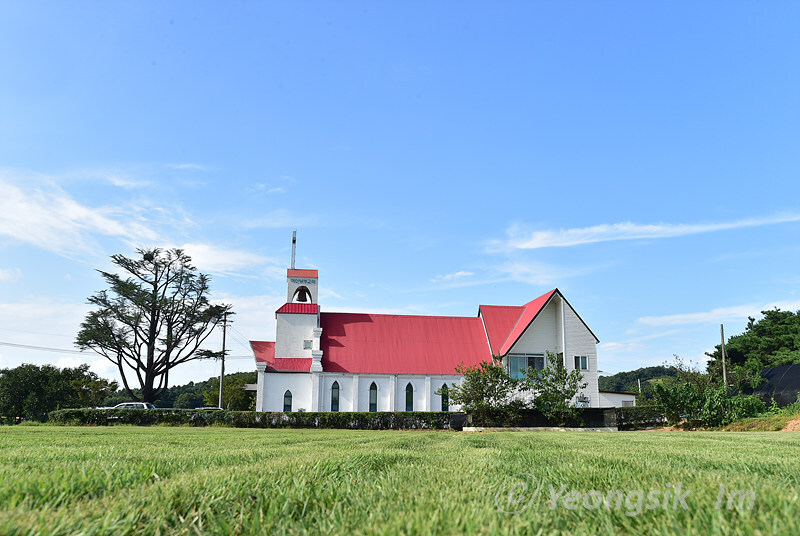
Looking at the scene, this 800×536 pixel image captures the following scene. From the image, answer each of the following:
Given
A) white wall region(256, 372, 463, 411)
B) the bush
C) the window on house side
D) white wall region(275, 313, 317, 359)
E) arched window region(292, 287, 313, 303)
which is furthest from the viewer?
arched window region(292, 287, 313, 303)

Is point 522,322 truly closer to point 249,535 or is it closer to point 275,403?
point 275,403

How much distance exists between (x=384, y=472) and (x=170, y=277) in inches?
2273

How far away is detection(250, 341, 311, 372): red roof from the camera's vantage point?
43.8 meters

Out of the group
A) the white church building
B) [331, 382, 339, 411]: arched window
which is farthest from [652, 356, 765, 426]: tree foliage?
[331, 382, 339, 411]: arched window

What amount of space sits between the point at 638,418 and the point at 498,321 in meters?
13.9

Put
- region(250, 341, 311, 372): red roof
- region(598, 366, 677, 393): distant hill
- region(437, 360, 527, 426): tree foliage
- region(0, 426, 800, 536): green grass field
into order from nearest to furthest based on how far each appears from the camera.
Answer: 1. region(0, 426, 800, 536): green grass field
2. region(437, 360, 527, 426): tree foliage
3. region(250, 341, 311, 372): red roof
4. region(598, 366, 677, 393): distant hill

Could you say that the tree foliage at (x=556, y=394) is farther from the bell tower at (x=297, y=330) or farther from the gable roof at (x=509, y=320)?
the bell tower at (x=297, y=330)

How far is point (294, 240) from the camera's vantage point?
6022 centimetres

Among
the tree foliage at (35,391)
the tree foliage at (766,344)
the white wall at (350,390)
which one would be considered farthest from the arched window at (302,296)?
the tree foliage at (766,344)

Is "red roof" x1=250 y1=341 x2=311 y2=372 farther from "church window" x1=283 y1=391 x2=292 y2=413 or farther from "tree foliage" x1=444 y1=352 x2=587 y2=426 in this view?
"tree foliage" x1=444 y1=352 x2=587 y2=426

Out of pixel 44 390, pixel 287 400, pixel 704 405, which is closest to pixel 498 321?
pixel 287 400

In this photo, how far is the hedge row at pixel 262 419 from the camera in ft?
115

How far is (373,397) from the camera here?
44.4 metres

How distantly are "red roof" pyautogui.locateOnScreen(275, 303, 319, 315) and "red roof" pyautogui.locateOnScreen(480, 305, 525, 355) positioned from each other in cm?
1441
